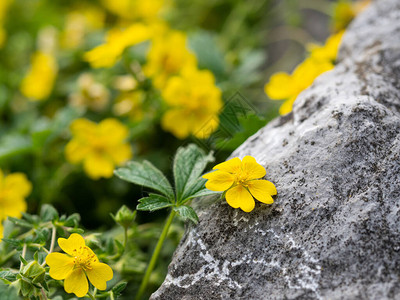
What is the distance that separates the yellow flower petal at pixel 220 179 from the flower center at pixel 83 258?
293 millimetres

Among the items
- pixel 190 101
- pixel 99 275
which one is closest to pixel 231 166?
pixel 99 275

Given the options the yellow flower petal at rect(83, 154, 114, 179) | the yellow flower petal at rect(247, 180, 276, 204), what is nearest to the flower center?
the yellow flower petal at rect(247, 180, 276, 204)

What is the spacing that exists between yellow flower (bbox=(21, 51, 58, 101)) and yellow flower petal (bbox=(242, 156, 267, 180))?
1.38 meters

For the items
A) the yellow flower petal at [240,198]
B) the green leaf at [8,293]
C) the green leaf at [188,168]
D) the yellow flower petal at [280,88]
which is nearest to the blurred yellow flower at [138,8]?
the yellow flower petal at [280,88]

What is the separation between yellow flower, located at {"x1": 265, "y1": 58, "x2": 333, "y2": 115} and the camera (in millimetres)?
1257

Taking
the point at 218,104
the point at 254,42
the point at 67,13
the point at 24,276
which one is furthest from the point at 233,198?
the point at 67,13

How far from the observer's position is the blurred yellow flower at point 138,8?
231cm

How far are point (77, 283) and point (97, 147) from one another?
2.54ft

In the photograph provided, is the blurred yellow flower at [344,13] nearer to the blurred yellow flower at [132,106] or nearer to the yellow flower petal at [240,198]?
the blurred yellow flower at [132,106]

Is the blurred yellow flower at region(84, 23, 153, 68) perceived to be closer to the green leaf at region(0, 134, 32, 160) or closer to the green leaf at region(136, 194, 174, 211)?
the green leaf at region(0, 134, 32, 160)

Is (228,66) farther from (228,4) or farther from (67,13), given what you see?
(67,13)

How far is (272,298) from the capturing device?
0.77 meters

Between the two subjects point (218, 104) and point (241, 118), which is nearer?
point (241, 118)

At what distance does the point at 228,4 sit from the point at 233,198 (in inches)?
74.5
